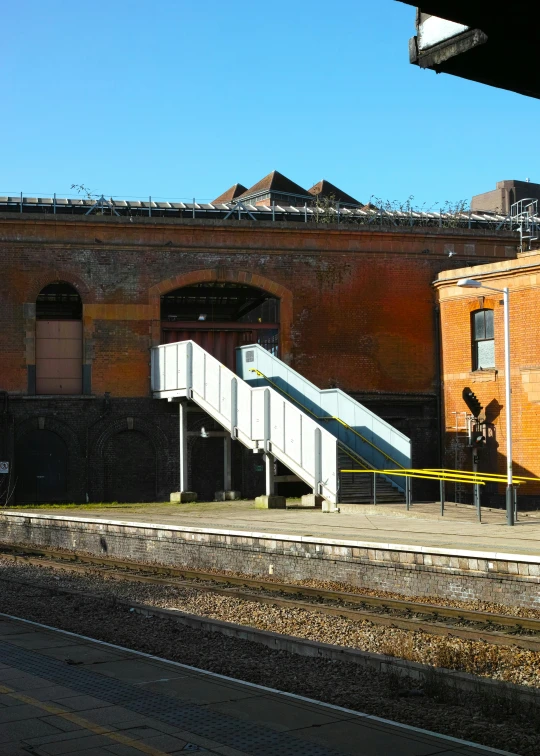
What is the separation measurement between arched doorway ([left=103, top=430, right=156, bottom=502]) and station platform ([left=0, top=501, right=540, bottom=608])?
3169 mm

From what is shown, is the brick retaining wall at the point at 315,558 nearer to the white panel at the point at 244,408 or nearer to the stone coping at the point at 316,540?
the stone coping at the point at 316,540

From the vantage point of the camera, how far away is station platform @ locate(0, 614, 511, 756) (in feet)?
22.0

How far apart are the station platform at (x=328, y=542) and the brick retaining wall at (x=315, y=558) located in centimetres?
2

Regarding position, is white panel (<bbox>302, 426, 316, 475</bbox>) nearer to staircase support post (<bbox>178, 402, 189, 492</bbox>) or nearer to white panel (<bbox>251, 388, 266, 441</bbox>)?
white panel (<bbox>251, 388, 266, 441</bbox>)

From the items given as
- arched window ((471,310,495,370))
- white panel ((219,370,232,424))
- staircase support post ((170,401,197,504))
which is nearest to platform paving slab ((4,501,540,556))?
staircase support post ((170,401,197,504))

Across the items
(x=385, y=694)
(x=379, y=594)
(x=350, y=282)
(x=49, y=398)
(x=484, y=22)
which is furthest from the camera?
(x=350, y=282)

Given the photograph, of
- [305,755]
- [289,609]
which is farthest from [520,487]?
[305,755]

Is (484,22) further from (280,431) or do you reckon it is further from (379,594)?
(280,431)

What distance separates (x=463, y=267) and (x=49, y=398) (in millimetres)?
15547

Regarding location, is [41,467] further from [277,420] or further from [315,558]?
[315,558]

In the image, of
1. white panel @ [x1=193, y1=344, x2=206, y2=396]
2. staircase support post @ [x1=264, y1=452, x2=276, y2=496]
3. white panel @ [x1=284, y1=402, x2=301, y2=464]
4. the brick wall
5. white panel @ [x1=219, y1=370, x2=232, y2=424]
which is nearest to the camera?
white panel @ [x1=284, y1=402, x2=301, y2=464]

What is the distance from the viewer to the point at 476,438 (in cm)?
3145

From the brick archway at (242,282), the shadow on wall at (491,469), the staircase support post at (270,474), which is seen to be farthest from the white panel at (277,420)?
the shadow on wall at (491,469)

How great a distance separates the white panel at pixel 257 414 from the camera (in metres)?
27.9
